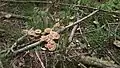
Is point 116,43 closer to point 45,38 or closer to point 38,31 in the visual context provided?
point 45,38

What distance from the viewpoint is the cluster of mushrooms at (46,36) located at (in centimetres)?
306

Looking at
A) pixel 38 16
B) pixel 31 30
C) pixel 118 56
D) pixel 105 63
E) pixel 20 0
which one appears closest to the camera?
pixel 105 63

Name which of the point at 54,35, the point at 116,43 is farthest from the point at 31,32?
the point at 116,43

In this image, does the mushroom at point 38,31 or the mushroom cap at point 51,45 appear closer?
the mushroom cap at point 51,45

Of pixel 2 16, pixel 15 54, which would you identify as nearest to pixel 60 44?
pixel 15 54

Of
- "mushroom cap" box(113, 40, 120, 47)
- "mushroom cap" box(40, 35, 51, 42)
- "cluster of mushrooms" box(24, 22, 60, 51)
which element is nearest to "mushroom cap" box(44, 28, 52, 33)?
"cluster of mushrooms" box(24, 22, 60, 51)

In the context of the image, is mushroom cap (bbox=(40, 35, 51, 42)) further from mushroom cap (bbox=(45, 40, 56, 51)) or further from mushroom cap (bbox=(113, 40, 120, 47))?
mushroom cap (bbox=(113, 40, 120, 47))

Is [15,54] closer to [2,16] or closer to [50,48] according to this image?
[50,48]

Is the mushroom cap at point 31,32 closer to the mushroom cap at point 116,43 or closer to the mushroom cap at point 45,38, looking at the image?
the mushroom cap at point 45,38

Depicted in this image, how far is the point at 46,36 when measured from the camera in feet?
10.4

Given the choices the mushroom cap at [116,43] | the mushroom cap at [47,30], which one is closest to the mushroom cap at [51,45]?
the mushroom cap at [47,30]

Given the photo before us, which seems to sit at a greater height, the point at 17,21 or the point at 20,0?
the point at 20,0

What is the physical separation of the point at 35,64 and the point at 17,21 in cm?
96

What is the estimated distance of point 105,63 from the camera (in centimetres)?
285
